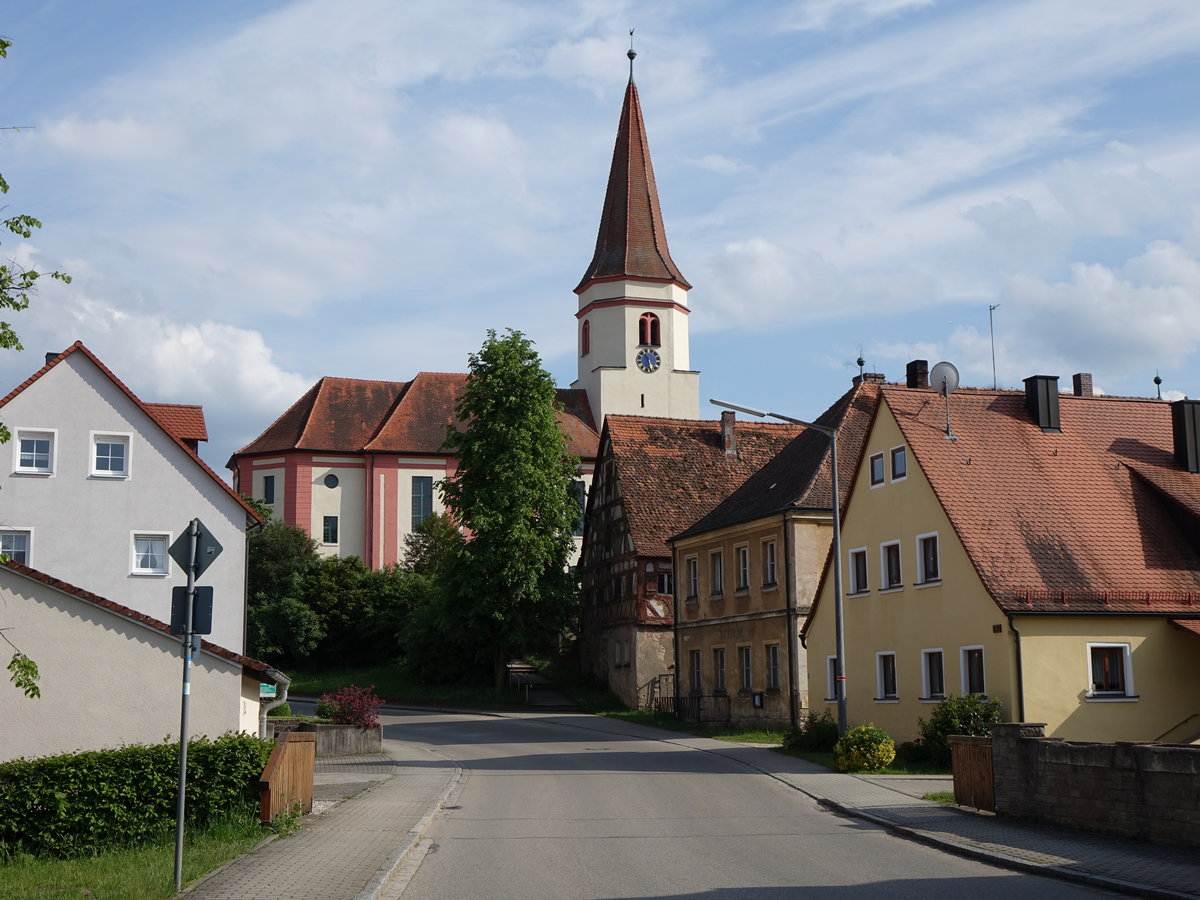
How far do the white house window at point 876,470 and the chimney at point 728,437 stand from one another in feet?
64.1

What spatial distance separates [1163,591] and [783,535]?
11.5m

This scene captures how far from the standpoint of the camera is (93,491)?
113 feet

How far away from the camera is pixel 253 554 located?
6494cm

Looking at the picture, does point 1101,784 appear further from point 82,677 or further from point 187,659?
point 82,677

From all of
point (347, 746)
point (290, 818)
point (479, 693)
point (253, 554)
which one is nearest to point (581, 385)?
point (253, 554)

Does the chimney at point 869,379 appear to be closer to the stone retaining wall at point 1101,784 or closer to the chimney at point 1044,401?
the chimney at point 1044,401

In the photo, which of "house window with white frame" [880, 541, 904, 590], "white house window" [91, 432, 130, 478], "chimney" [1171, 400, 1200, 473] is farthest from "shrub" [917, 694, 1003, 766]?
"white house window" [91, 432, 130, 478]

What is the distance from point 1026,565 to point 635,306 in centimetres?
5827

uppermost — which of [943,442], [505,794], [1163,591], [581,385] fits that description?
[581,385]

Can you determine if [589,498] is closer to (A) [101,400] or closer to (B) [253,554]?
(B) [253,554]

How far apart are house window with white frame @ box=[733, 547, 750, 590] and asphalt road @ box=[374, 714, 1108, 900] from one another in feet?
36.6

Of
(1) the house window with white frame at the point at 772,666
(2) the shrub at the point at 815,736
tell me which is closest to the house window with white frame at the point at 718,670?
(1) the house window with white frame at the point at 772,666

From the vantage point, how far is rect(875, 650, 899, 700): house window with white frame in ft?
101

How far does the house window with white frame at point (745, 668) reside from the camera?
3928cm
